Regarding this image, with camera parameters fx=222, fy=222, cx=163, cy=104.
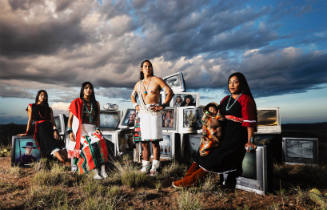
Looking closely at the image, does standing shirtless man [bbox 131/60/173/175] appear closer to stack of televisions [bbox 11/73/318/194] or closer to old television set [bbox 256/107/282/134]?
stack of televisions [bbox 11/73/318/194]

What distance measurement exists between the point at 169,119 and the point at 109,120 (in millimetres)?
1849

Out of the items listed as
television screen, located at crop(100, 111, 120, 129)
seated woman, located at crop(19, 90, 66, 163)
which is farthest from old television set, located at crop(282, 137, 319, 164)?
seated woman, located at crop(19, 90, 66, 163)

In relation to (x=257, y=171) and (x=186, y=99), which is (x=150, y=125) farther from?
(x=186, y=99)

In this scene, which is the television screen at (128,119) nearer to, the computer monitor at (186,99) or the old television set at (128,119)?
the old television set at (128,119)

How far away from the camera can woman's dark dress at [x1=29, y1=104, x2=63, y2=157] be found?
5562 mm

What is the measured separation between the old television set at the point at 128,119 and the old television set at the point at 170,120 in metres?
0.99

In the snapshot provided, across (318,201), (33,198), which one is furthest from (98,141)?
(318,201)

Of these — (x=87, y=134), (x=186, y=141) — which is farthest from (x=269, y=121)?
(x=87, y=134)

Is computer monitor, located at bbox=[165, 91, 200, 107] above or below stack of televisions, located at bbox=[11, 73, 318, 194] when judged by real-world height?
above

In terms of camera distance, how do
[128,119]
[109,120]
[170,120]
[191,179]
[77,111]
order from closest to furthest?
[191,179] < [77,111] < [170,120] < [128,119] < [109,120]

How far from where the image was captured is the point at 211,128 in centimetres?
338

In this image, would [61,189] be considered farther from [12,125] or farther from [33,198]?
[12,125]

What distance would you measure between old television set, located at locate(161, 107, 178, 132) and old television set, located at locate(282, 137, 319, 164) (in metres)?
2.74

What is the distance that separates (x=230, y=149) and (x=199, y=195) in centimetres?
80
